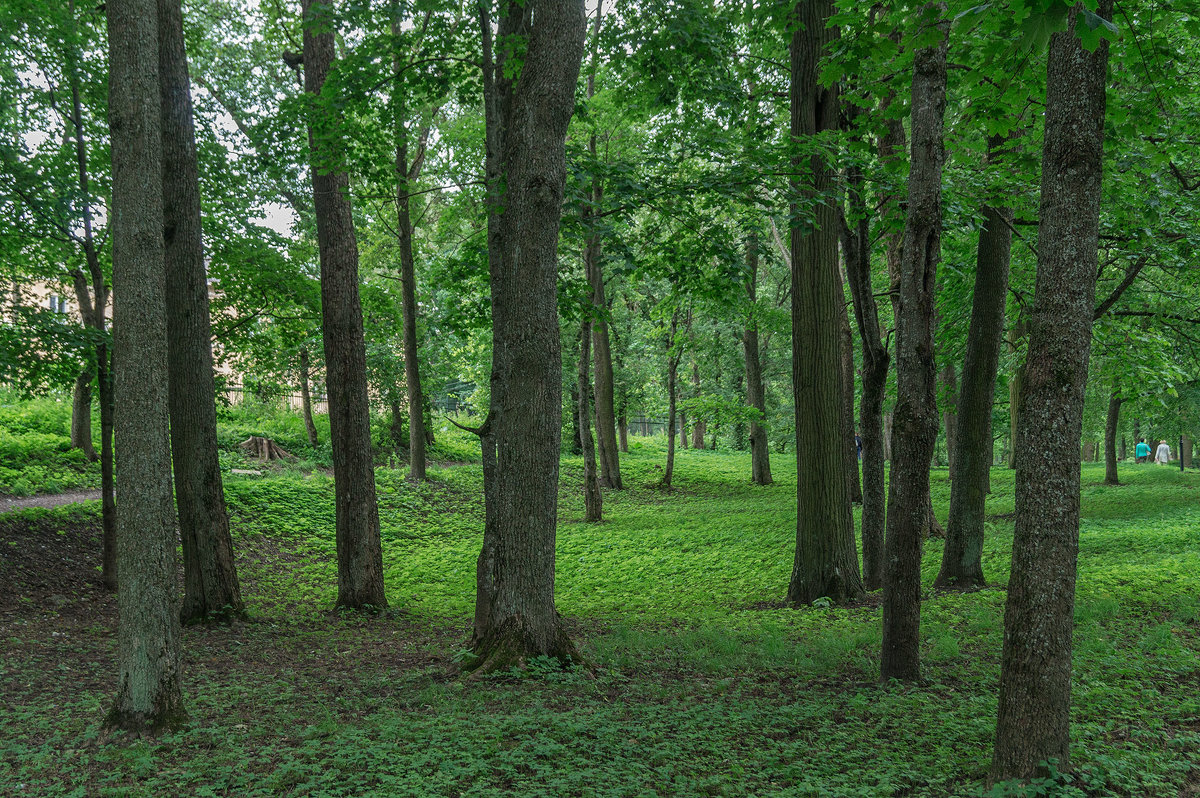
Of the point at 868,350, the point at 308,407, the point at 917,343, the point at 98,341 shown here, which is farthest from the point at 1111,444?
the point at 98,341

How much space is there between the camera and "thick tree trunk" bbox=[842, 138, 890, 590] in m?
6.86

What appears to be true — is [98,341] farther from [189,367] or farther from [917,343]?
[917,343]

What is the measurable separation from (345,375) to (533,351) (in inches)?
169

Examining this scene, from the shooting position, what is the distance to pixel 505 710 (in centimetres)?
510

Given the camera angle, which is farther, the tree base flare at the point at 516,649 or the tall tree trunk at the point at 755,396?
the tall tree trunk at the point at 755,396

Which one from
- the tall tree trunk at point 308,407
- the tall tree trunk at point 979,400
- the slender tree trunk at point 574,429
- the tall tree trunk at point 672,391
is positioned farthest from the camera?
the slender tree trunk at point 574,429

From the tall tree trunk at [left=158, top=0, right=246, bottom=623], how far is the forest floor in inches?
28.0

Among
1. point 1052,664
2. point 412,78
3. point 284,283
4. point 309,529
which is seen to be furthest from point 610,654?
point 309,529

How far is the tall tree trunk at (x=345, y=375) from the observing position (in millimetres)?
9414

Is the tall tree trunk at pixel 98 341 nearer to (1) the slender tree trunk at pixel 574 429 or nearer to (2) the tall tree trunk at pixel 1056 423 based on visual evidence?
(2) the tall tree trunk at pixel 1056 423

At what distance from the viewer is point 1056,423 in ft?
11.2

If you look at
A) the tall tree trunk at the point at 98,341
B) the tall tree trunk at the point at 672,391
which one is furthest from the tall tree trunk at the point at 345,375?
the tall tree trunk at the point at 672,391

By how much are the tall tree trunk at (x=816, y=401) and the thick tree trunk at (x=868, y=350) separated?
2.50ft

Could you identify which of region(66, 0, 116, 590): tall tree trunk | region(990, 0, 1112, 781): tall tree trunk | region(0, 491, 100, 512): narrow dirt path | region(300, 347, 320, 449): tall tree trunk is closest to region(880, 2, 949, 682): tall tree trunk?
region(990, 0, 1112, 781): tall tree trunk
